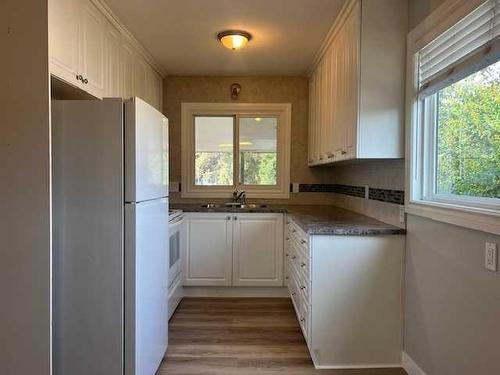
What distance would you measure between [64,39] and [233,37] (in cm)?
128

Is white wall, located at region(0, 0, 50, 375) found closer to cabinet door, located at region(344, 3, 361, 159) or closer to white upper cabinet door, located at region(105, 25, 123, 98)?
white upper cabinet door, located at region(105, 25, 123, 98)

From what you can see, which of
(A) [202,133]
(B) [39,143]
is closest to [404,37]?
(B) [39,143]

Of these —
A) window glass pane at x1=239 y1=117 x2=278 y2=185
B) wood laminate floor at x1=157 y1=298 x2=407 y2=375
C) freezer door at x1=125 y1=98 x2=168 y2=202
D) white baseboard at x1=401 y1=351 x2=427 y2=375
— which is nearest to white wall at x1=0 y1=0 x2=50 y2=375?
freezer door at x1=125 y1=98 x2=168 y2=202

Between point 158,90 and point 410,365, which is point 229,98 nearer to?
point 158,90

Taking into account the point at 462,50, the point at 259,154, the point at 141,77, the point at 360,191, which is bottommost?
the point at 360,191

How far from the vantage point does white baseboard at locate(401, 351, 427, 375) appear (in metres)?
2.06

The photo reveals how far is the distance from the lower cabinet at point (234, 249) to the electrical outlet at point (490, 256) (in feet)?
6.95

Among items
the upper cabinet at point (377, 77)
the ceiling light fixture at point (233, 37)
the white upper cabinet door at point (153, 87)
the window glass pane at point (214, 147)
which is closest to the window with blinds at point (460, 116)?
the upper cabinet at point (377, 77)

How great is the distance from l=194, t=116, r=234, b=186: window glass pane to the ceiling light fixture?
129 cm

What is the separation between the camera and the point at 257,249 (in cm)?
353

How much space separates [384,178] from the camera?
8.58 feet

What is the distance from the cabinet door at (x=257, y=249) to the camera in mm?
3506

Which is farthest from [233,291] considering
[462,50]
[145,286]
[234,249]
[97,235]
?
[462,50]

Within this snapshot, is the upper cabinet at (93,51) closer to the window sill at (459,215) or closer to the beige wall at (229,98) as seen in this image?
the beige wall at (229,98)
